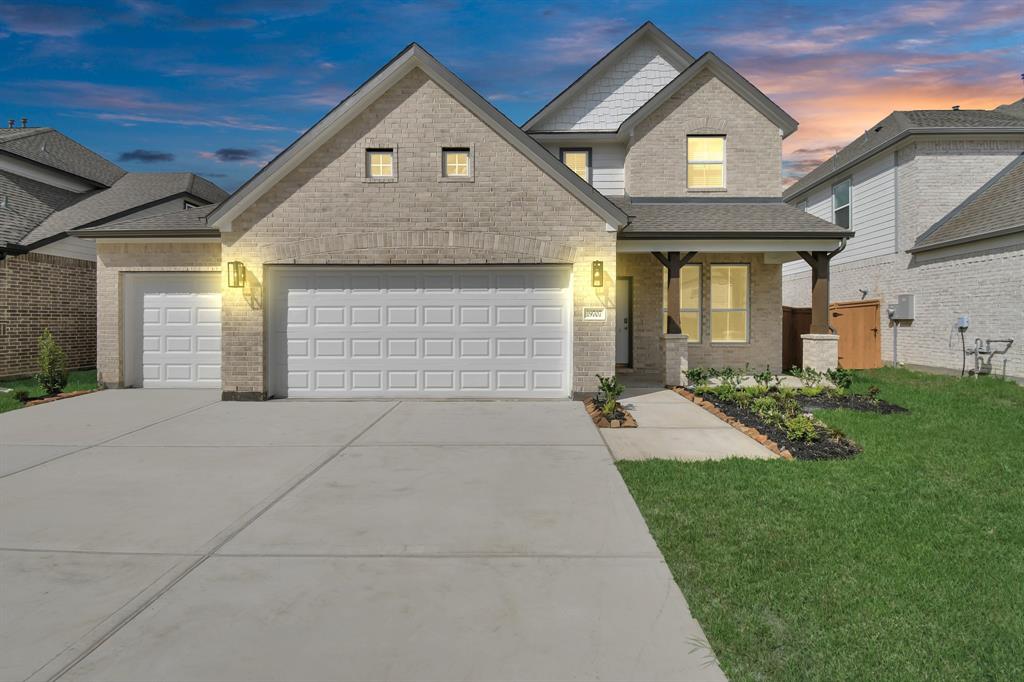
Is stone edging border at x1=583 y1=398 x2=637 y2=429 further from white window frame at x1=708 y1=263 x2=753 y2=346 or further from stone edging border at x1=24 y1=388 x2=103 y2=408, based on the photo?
stone edging border at x1=24 y1=388 x2=103 y2=408

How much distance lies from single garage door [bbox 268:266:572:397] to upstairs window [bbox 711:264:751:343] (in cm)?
565

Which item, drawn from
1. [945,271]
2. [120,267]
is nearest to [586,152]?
[945,271]

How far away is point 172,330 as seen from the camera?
13.0 m

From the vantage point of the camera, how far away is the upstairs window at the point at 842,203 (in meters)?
20.1

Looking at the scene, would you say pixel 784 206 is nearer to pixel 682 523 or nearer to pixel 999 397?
pixel 999 397

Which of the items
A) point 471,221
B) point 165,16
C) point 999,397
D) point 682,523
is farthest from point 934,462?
point 165,16

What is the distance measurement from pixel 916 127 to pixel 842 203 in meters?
4.14

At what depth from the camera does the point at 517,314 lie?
11617 millimetres

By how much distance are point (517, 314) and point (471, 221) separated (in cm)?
204

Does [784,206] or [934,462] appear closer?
[934,462]

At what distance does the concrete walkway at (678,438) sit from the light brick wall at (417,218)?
5.76 feet

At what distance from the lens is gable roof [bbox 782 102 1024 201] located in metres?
16.5

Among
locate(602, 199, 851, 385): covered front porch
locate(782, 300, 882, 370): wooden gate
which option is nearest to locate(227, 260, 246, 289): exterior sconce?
locate(602, 199, 851, 385): covered front porch

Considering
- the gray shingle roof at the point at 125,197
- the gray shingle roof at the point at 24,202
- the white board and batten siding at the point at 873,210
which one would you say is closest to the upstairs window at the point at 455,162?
the gray shingle roof at the point at 125,197
